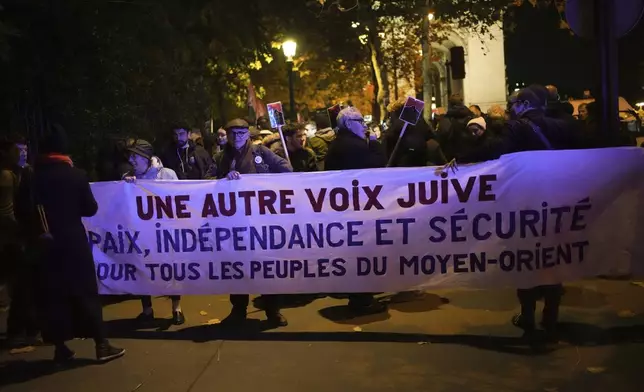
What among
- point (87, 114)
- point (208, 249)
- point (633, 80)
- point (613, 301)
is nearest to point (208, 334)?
point (208, 249)

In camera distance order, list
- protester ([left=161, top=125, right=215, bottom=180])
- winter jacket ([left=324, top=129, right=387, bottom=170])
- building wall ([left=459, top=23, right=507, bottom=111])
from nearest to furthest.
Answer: winter jacket ([left=324, top=129, right=387, bottom=170]) → protester ([left=161, top=125, right=215, bottom=180]) → building wall ([left=459, top=23, right=507, bottom=111])

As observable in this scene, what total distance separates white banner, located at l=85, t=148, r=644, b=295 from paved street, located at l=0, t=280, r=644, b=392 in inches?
18.1

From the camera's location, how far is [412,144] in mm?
8102

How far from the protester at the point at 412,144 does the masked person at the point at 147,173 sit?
257 centimetres

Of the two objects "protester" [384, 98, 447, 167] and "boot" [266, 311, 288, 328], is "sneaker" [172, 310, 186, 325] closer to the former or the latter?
"boot" [266, 311, 288, 328]

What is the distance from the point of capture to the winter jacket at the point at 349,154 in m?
6.79

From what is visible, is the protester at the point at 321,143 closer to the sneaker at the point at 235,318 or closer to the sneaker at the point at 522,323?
the sneaker at the point at 235,318

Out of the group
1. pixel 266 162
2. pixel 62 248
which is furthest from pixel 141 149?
pixel 62 248

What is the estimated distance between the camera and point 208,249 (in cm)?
637

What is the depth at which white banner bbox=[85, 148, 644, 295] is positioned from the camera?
5.90m

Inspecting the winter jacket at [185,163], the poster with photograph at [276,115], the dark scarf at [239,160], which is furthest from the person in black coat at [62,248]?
the winter jacket at [185,163]

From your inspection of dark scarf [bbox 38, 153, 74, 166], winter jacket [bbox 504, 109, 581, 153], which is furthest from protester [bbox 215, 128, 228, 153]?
winter jacket [bbox 504, 109, 581, 153]

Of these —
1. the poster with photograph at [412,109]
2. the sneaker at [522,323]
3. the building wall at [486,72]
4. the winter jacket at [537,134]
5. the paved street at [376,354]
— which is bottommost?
the paved street at [376,354]

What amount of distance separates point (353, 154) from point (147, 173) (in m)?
1.96
